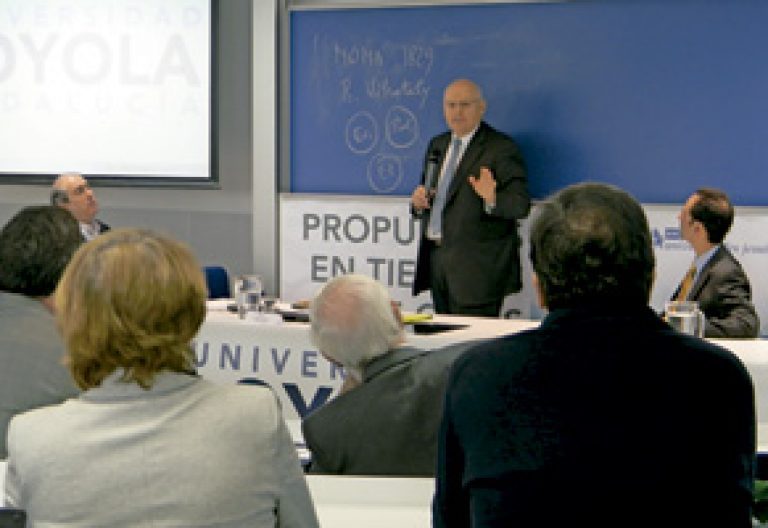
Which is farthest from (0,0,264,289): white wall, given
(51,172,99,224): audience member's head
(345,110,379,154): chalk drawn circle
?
(51,172,99,224): audience member's head

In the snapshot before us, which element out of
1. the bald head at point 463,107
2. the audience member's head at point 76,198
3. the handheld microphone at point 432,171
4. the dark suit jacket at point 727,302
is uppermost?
the bald head at point 463,107

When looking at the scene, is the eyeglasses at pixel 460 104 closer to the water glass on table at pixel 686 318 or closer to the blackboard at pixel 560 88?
the blackboard at pixel 560 88

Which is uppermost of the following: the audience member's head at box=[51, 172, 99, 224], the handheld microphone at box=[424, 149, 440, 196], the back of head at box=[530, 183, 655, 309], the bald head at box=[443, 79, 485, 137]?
the bald head at box=[443, 79, 485, 137]

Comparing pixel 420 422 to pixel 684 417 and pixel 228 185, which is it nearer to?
pixel 684 417

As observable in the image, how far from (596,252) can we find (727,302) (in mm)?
3594

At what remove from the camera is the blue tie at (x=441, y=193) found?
7.11 meters

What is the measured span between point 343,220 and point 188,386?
592 cm

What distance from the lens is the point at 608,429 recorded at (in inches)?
70.9

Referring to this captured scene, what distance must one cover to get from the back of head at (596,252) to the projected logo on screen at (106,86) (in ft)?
21.0

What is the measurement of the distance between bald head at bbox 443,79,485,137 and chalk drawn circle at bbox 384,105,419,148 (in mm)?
532

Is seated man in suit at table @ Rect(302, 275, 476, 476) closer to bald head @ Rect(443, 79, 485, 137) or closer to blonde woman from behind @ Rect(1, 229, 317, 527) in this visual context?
blonde woman from behind @ Rect(1, 229, 317, 527)

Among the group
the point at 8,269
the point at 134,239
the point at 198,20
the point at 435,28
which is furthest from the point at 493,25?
the point at 134,239

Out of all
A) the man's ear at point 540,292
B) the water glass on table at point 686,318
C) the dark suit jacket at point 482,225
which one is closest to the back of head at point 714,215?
the water glass on table at point 686,318

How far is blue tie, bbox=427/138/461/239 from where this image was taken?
7.11m
